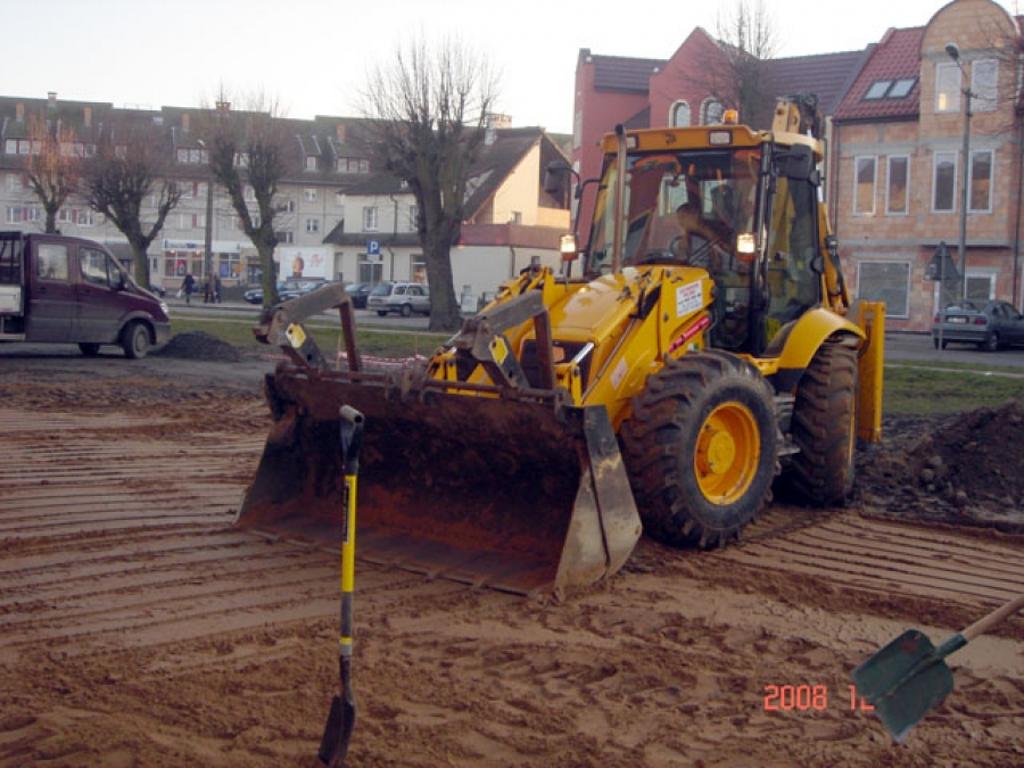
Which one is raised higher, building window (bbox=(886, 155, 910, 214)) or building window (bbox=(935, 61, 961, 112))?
building window (bbox=(935, 61, 961, 112))

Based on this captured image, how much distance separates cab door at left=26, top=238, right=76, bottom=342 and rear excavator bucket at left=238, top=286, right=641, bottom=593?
558 inches

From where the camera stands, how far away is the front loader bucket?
6836 mm

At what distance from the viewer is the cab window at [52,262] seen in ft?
68.9

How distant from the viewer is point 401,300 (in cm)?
5266

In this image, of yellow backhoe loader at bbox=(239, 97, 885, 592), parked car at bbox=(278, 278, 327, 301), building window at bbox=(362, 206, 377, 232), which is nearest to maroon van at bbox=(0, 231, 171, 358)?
yellow backhoe loader at bbox=(239, 97, 885, 592)

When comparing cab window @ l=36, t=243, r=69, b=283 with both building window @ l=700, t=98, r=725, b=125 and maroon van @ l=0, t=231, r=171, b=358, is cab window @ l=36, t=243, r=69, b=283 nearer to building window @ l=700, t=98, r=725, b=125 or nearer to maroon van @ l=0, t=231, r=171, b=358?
maroon van @ l=0, t=231, r=171, b=358

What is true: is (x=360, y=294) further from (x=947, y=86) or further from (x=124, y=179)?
(x=947, y=86)

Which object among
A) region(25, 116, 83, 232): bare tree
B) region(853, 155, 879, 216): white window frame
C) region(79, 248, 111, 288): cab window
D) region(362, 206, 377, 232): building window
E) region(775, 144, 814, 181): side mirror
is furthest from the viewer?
region(362, 206, 377, 232): building window

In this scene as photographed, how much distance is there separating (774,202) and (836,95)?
37.6m

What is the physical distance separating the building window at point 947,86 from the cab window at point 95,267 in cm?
2933

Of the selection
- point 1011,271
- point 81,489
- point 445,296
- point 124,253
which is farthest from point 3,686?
point 124,253

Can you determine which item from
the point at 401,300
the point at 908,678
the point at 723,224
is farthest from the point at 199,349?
the point at 401,300

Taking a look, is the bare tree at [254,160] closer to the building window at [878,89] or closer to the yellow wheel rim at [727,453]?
the building window at [878,89]
